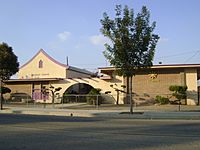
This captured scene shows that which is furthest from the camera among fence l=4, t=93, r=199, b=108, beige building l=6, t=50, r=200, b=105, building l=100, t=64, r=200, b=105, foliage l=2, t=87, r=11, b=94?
foliage l=2, t=87, r=11, b=94

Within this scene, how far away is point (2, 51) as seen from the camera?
3183 cm

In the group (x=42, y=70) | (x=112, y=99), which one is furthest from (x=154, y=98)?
(x=42, y=70)

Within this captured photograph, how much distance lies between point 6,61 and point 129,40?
43.1 feet

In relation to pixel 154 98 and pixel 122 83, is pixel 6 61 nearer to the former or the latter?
pixel 122 83

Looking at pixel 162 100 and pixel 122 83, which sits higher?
pixel 122 83

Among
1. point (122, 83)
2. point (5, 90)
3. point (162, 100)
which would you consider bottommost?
point (162, 100)

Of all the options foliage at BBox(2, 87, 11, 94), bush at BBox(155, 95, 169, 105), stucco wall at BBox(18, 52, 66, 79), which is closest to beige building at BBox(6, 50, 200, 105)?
stucco wall at BBox(18, 52, 66, 79)

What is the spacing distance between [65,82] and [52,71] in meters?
7.75

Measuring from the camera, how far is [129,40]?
946 inches

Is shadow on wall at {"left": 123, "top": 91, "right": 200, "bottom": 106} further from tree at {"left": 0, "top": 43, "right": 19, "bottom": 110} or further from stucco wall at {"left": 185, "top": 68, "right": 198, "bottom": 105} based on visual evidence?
tree at {"left": 0, "top": 43, "right": 19, "bottom": 110}

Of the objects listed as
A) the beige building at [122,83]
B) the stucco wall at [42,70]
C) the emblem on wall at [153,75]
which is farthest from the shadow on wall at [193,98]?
the stucco wall at [42,70]

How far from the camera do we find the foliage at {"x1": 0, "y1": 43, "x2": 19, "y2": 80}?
1250 inches

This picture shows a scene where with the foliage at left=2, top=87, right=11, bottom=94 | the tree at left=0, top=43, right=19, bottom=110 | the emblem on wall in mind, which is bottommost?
the foliage at left=2, top=87, right=11, bottom=94

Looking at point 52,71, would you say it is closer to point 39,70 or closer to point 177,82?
point 39,70
